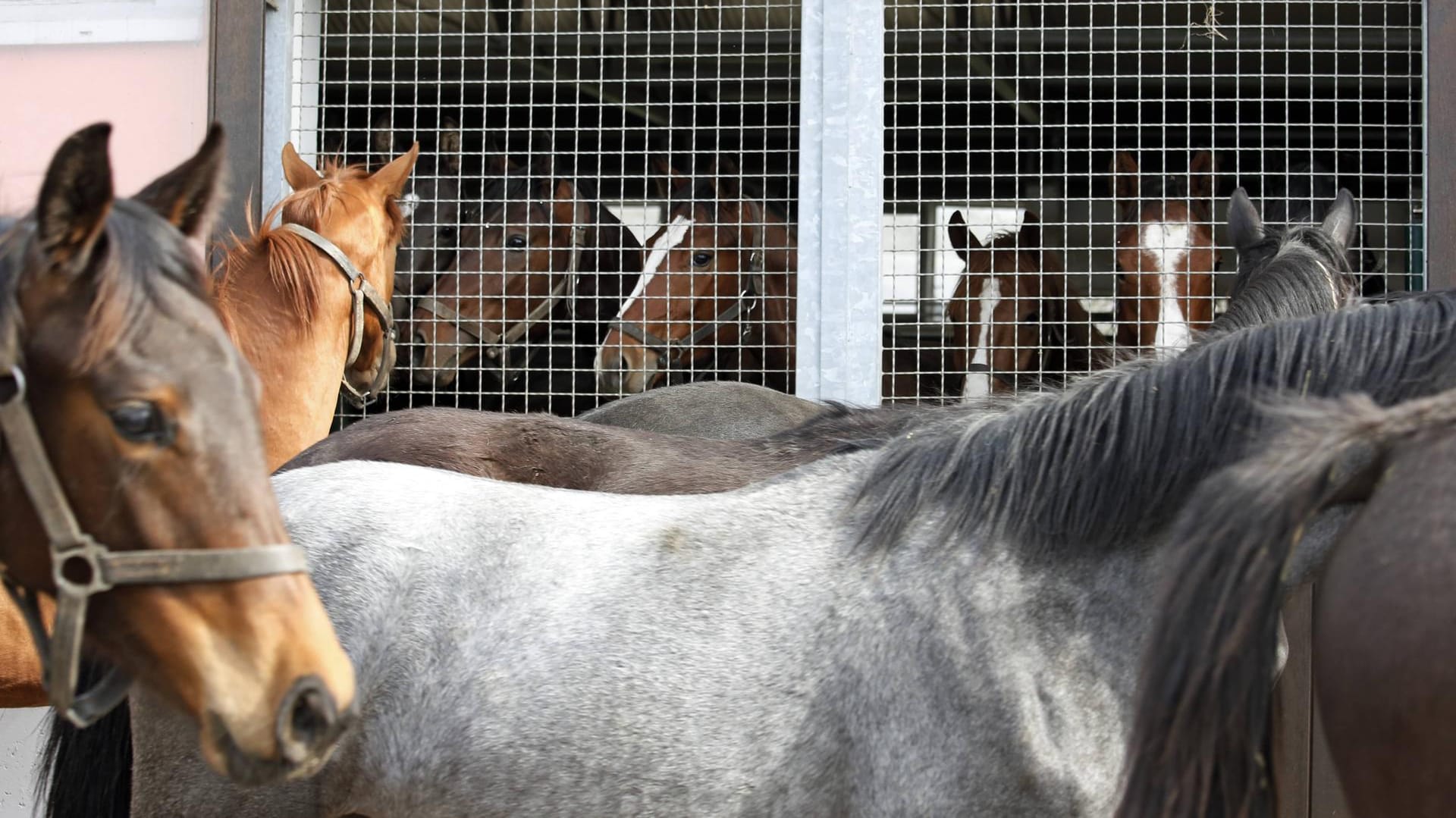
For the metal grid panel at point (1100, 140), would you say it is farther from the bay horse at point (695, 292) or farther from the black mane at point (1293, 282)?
the black mane at point (1293, 282)

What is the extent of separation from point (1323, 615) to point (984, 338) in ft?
16.2

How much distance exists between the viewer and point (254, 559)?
67.0 inches

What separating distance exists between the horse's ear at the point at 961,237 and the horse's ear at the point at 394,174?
9.27ft

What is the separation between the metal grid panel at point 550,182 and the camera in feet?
19.4

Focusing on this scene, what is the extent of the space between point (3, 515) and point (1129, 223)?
5.17 m

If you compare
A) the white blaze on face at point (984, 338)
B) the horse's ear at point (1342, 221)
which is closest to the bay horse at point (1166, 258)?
the white blaze on face at point (984, 338)

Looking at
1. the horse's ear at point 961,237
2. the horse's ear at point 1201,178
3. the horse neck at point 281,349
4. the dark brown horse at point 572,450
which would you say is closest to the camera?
the dark brown horse at point 572,450

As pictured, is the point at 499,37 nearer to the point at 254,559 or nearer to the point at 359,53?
the point at 359,53

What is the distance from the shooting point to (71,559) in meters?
1.67

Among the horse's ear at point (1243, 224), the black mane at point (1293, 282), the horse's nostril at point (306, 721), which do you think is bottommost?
the horse's nostril at point (306, 721)

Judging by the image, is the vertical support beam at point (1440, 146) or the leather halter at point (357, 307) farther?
the vertical support beam at point (1440, 146)

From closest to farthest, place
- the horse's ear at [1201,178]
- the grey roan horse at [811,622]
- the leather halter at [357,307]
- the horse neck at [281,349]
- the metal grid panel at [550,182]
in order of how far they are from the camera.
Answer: the grey roan horse at [811,622] → the horse neck at [281,349] → the leather halter at [357,307] → the metal grid panel at [550,182] → the horse's ear at [1201,178]

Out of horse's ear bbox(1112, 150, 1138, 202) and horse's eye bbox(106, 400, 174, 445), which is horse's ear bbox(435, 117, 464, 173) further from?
horse's eye bbox(106, 400, 174, 445)

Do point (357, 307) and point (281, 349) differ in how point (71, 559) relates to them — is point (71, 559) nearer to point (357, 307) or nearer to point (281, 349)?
point (281, 349)
